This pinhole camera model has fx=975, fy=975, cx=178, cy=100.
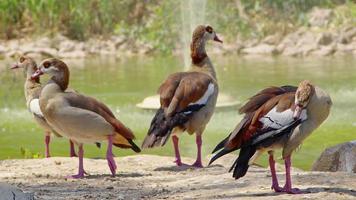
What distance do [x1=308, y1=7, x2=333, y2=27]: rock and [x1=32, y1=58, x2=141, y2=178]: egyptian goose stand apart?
1556 cm

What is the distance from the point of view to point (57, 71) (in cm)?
799

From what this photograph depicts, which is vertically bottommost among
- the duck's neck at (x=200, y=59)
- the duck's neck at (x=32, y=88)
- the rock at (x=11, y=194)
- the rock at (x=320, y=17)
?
the rock at (x=320, y=17)

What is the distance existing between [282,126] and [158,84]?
1112cm

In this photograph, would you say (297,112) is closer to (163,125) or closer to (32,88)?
(163,125)

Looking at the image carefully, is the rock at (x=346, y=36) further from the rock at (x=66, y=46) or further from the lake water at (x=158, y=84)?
the rock at (x=66, y=46)

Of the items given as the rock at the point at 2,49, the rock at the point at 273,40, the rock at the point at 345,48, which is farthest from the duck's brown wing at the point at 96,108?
the rock at the point at 2,49

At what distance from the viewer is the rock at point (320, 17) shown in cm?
2302

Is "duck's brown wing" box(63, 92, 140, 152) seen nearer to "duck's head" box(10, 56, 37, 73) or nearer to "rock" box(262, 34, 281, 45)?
"duck's head" box(10, 56, 37, 73)

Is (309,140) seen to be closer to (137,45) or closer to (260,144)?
(260,144)

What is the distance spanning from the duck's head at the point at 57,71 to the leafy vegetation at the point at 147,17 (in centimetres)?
1435

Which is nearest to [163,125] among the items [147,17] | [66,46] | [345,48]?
[345,48]

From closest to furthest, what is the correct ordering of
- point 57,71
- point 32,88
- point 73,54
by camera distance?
1. point 57,71
2. point 32,88
3. point 73,54

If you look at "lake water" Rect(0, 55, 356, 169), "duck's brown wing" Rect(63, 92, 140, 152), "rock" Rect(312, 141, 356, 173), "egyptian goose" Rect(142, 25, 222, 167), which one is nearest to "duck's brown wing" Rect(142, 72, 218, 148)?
"egyptian goose" Rect(142, 25, 222, 167)

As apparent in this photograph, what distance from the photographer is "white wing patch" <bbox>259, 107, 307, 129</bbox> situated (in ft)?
20.7
